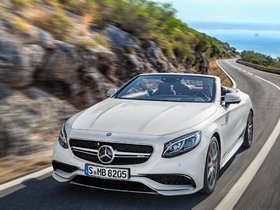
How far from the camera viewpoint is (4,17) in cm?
931

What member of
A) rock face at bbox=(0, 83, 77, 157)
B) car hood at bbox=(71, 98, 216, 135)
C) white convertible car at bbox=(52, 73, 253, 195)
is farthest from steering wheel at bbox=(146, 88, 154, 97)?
rock face at bbox=(0, 83, 77, 157)

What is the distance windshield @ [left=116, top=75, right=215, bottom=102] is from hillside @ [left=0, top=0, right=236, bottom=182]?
1.76 metres

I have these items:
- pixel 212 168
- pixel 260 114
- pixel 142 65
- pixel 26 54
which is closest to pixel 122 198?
pixel 212 168

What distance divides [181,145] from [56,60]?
519 cm

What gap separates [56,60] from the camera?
9656mm

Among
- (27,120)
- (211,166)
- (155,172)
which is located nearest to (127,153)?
(155,172)

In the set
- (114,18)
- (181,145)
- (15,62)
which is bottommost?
(181,145)

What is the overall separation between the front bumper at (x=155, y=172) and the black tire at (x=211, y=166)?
0.15 meters

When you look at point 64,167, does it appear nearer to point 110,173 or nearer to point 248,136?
point 110,173

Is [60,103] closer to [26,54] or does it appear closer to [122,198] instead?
[26,54]

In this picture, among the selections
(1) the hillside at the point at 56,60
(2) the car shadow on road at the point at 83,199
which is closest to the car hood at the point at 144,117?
(2) the car shadow on road at the point at 83,199

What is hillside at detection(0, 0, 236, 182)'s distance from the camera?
7811 mm

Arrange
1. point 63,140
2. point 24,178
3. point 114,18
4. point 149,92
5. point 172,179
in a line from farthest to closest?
point 114,18 < point 149,92 < point 24,178 < point 63,140 < point 172,179

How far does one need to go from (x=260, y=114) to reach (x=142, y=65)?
12.3 ft
